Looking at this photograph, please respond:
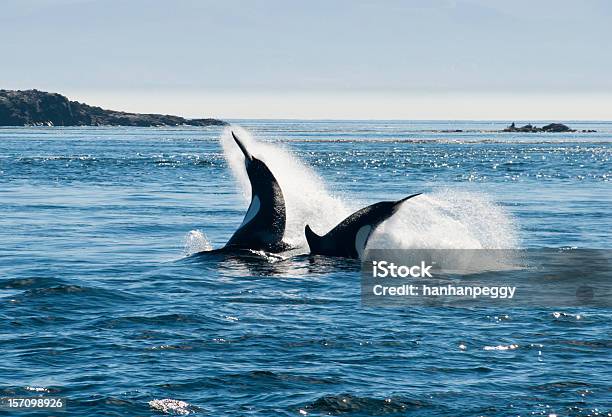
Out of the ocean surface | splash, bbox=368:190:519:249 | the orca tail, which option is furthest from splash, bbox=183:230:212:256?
splash, bbox=368:190:519:249

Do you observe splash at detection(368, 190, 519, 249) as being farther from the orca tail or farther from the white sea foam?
the white sea foam

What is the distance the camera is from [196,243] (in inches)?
1045

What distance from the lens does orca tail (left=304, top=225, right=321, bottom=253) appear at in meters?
22.0

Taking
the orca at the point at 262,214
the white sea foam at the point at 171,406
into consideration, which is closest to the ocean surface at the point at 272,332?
the white sea foam at the point at 171,406

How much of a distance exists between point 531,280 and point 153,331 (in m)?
8.84

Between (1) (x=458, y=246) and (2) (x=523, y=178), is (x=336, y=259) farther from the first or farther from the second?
(2) (x=523, y=178)

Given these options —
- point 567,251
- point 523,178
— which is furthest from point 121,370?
point 523,178

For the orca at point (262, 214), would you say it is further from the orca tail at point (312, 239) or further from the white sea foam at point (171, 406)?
the white sea foam at point (171, 406)

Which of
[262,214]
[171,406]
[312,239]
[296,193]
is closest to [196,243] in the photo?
[296,193]

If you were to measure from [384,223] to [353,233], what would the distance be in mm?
2554

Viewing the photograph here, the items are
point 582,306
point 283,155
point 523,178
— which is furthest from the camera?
point 523,178

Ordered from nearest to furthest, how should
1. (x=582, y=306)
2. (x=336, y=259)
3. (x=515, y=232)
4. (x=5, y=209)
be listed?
1. (x=582, y=306)
2. (x=336, y=259)
3. (x=515, y=232)
4. (x=5, y=209)

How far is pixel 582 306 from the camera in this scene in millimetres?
17297

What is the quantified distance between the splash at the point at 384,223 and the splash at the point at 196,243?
219 cm
